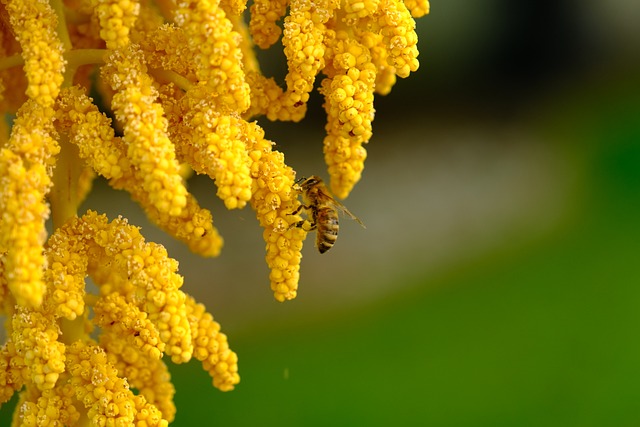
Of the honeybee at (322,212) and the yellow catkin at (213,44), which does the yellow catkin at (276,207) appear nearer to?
the yellow catkin at (213,44)

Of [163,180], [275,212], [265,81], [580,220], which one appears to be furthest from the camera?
[580,220]

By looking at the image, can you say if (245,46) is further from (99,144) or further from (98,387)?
(98,387)

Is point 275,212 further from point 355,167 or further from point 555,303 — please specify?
point 555,303

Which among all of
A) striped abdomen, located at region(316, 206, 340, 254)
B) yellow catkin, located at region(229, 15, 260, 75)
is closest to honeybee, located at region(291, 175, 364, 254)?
striped abdomen, located at region(316, 206, 340, 254)

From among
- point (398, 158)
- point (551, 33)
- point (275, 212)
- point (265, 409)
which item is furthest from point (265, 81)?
point (551, 33)

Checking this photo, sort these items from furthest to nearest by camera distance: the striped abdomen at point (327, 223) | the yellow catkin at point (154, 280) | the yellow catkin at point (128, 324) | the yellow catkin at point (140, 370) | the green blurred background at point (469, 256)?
the green blurred background at point (469, 256)
the striped abdomen at point (327, 223)
the yellow catkin at point (140, 370)
the yellow catkin at point (128, 324)
the yellow catkin at point (154, 280)

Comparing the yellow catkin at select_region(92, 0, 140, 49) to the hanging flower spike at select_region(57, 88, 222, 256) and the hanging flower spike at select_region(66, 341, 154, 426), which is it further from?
the hanging flower spike at select_region(66, 341, 154, 426)

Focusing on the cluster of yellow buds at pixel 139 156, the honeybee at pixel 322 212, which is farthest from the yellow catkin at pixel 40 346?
the honeybee at pixel 322 212
